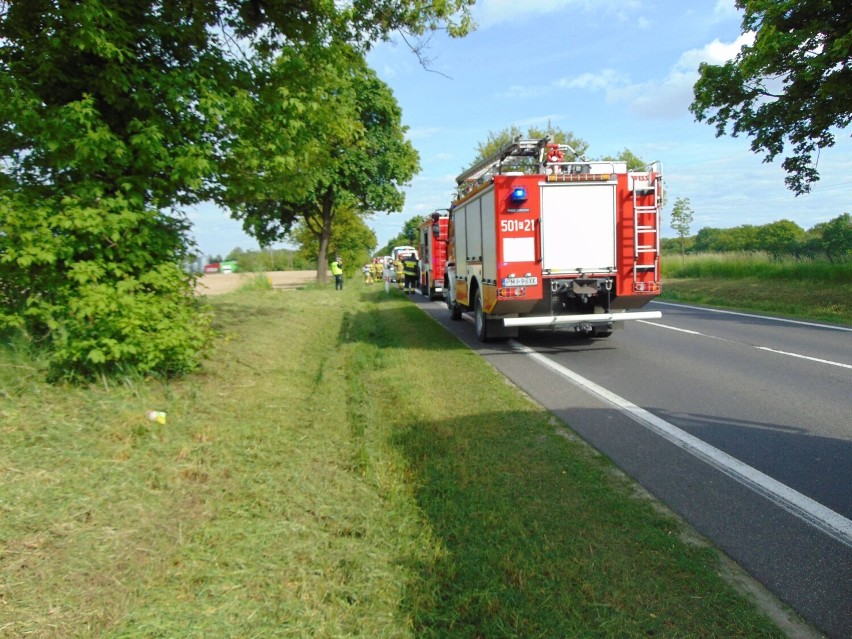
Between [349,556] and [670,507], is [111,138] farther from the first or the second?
[670,507]

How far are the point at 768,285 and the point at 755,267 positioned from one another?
11.3 ft

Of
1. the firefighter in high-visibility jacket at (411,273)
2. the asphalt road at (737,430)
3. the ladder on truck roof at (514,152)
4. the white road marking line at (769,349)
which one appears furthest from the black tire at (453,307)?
the firefighter in high-visibility jacket at (411,273)

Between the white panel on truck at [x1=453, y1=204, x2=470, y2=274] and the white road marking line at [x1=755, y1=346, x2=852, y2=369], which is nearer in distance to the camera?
the white road marking line at [x1=755, y1=346, x2=852, y2=369]

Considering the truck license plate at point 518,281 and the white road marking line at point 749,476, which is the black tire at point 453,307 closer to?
the truck license plate at point 518,281

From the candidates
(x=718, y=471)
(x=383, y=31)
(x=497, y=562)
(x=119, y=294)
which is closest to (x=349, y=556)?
(x=497, y=562)

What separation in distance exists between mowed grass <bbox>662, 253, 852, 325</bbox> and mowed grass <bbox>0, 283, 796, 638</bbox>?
13.5 meters

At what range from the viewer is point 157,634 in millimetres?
2955

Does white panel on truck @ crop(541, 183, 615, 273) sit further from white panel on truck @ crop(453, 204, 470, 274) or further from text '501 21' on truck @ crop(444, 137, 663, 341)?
white panel on truck @ crop(453, 204, 470, 274)

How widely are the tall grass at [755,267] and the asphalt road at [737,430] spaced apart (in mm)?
11159

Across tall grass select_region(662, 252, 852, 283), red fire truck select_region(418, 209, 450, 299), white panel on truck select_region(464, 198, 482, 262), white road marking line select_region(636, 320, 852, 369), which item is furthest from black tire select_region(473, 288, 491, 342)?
tall grass select_region(662, 252, 852, 283)

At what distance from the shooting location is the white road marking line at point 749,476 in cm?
397

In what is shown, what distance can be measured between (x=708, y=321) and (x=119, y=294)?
528 inches

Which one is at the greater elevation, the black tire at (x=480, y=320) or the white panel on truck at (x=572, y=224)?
the white panel on truck at (x=572, y=224)

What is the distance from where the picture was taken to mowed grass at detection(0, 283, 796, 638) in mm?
3082
